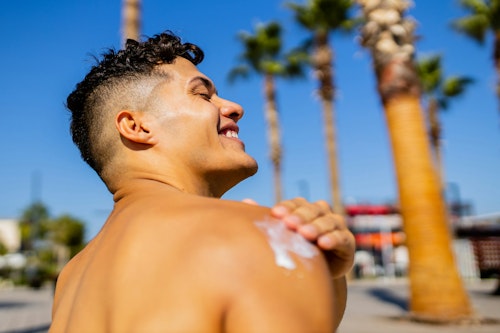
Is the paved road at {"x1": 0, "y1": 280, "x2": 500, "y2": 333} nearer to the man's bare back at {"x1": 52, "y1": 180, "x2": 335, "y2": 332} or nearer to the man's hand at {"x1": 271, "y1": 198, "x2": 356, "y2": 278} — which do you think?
the man's hand at {"x1": 271, "y1": 198, "x2": 356, "y2": 278}

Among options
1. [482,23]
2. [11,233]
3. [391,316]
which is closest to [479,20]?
[482,23]

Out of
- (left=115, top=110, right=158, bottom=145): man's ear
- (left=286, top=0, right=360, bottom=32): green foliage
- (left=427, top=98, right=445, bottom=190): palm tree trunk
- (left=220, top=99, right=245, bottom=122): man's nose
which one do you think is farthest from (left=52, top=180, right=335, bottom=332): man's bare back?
(left=427, top=98, right=445, bottom=190): palm tree trunk

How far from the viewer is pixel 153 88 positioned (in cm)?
154

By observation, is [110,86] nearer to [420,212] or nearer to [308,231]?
[308,231]

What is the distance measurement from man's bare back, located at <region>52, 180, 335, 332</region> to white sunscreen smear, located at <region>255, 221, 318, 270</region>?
0.01 metres

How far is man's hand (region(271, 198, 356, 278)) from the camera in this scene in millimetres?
1096

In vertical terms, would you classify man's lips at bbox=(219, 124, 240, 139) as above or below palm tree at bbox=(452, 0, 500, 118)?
below

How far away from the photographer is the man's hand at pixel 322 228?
110 cm

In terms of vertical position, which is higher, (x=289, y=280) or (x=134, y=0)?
(x=134, y=0)

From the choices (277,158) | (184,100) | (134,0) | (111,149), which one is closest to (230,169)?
(184,100)

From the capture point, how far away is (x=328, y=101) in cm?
2233

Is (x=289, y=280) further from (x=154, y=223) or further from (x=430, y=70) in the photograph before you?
(x=430, y=70)

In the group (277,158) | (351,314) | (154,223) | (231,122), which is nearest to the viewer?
(154,223)

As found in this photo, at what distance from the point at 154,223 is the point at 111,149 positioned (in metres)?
0.51
